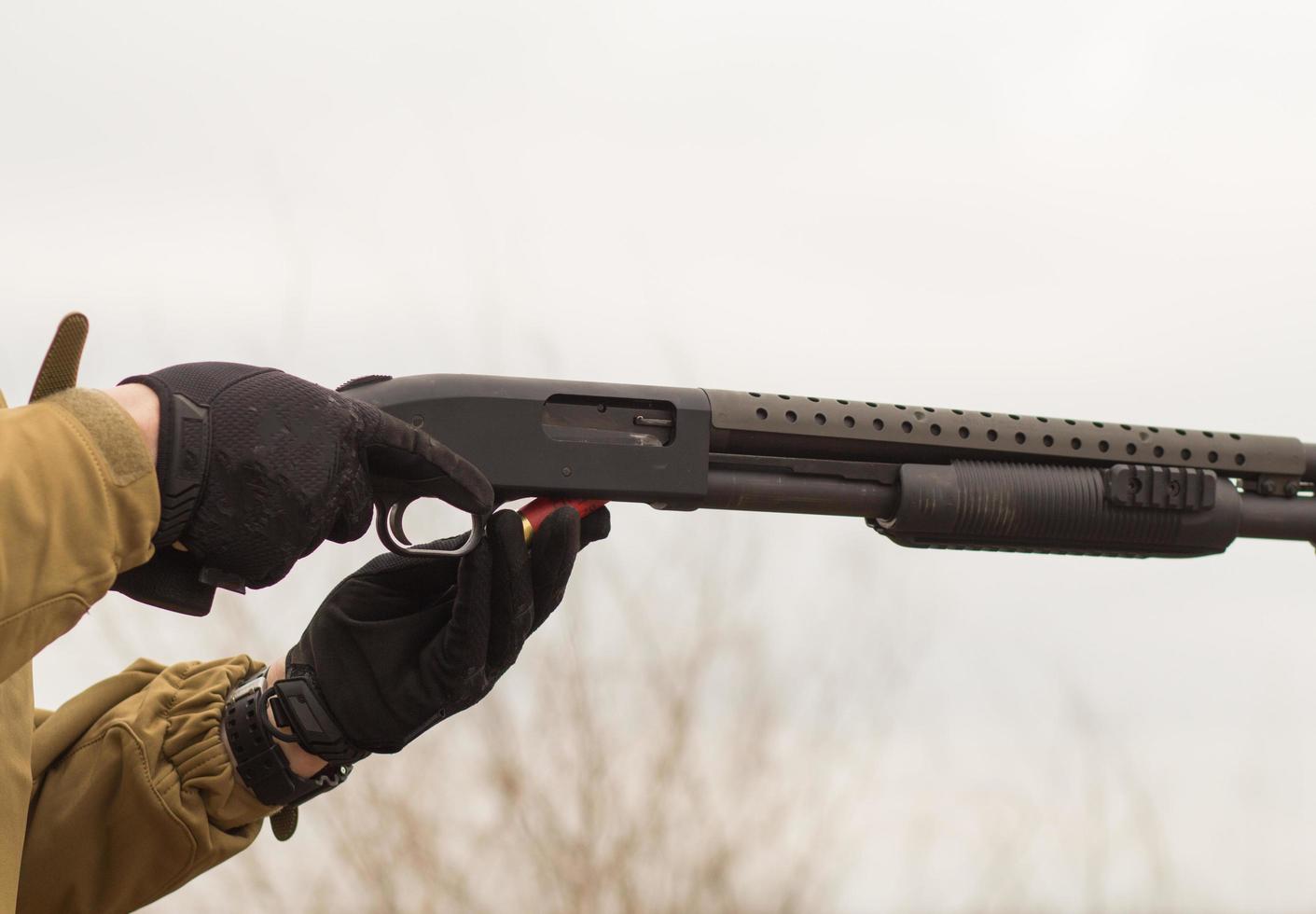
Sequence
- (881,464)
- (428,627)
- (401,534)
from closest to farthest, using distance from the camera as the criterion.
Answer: (401,534) < (428,627) < (881,464)

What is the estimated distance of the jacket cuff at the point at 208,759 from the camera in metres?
2.10

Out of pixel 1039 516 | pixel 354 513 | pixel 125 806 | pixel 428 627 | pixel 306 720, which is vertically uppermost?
pixel 354 513

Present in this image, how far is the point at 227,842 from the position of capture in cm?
214

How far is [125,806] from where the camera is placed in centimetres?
204

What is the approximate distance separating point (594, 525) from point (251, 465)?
622 millimetres

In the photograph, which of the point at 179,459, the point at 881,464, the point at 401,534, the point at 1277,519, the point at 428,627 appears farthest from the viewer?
the point at 1277,519

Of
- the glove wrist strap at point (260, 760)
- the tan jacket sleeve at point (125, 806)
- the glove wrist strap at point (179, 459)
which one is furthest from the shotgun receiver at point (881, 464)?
the tan jacket sleeve at point (125, 806)

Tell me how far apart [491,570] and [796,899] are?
1830 millimetres

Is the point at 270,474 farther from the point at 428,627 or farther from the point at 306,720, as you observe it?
the point at 306,720

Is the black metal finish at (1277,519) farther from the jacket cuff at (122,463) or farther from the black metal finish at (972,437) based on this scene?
the jacket cuff at (122,463)

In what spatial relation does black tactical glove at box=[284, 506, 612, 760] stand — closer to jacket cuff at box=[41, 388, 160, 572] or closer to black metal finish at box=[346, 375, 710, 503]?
black metal finish at box=[346, 375, 710, 503]

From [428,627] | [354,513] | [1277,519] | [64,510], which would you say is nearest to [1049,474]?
[1277,519]

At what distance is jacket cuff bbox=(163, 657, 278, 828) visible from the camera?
2098 millimetres

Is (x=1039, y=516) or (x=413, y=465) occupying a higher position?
(x=413, y=465)
